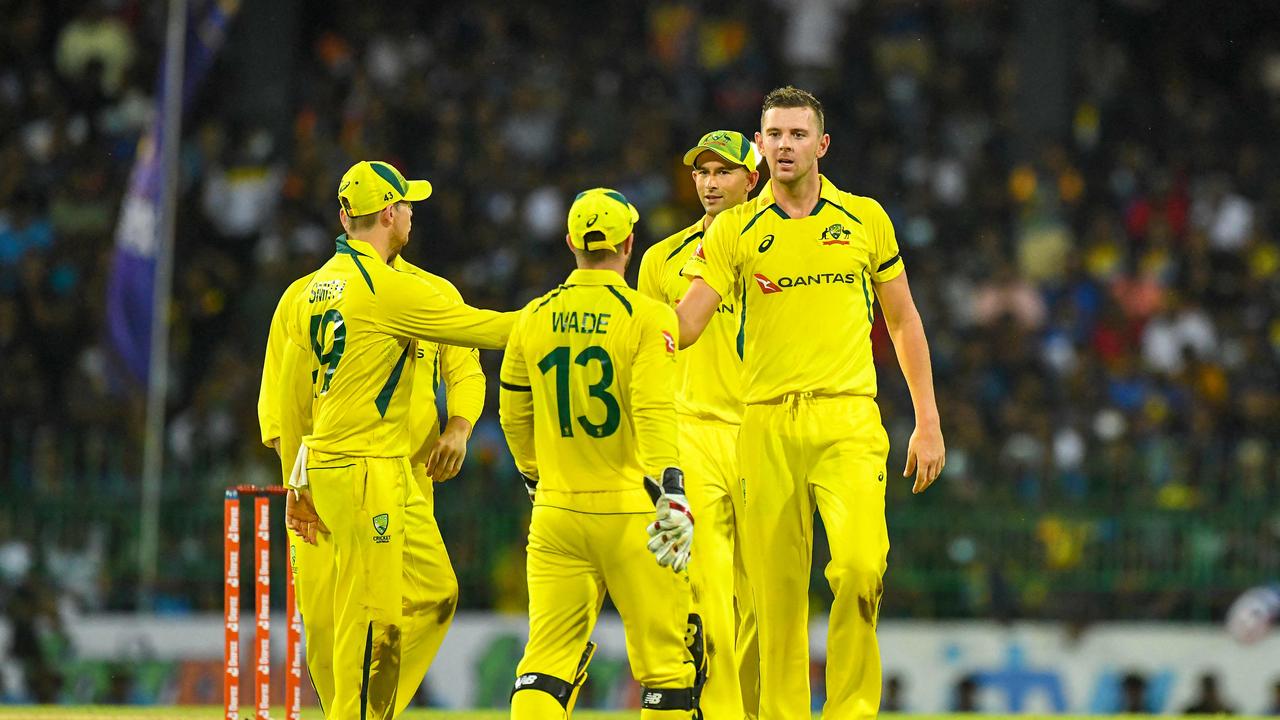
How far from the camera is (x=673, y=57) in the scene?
23.6 meters

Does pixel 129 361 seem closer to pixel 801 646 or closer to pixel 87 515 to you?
pixel 87 515

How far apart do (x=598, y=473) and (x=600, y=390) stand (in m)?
0.36

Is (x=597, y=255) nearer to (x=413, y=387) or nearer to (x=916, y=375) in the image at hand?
(x=916, y=375)

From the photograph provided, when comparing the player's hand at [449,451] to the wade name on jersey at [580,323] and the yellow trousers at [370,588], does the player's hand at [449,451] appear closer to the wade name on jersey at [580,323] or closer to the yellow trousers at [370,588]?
the yellow trousers at [370,588]

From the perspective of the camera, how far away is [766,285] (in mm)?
9523

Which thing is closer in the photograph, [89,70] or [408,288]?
[408,288]

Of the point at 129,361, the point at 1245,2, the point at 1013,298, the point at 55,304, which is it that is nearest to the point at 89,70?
the point at 55,304

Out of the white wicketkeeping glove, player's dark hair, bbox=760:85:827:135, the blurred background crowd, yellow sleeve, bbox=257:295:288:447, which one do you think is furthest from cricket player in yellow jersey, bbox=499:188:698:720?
the white wicketkeeping glove

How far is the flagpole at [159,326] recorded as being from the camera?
17.5 meters

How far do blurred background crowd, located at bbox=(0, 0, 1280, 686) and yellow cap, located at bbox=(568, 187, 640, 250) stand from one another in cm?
854

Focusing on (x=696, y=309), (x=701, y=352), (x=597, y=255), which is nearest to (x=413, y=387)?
(x=701, y=352)

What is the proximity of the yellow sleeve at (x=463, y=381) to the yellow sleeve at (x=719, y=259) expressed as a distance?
1514 mm

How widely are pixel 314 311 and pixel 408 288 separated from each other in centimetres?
51

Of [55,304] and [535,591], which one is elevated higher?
[55,304]
